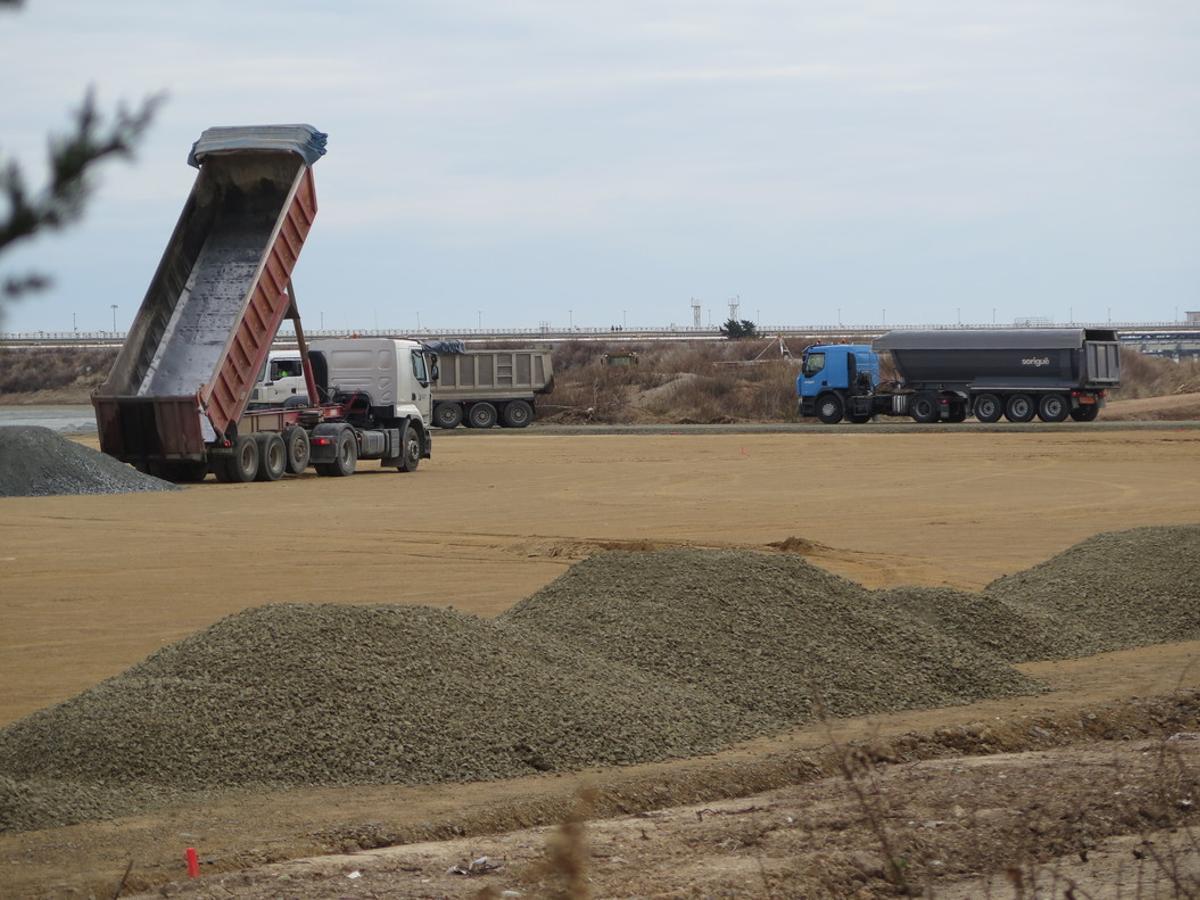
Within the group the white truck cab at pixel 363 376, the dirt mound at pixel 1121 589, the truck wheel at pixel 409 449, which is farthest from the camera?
the truck wheel at pixel 409 449

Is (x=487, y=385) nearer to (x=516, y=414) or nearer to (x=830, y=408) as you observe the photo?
(x=516, y=414)

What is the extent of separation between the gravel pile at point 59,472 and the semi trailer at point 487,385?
24310 millimetres

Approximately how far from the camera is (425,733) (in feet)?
28.1

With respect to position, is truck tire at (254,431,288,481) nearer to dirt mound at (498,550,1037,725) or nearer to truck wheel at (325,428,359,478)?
truck wheel at (325,428,359,478)

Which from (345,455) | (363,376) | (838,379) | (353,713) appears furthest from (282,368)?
(353,713)

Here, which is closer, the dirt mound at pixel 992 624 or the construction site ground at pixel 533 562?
the construction site ground at pixel 533 562

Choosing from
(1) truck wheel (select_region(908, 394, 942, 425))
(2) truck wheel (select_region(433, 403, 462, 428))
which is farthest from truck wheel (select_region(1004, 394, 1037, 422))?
(2) truck wheel (select_region(433, 403, 462, 428))

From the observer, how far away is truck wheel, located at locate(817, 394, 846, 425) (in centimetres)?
5212

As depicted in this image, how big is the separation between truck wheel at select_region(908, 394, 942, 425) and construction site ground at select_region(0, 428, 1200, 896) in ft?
31.4

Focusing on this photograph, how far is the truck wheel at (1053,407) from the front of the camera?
49312 mm

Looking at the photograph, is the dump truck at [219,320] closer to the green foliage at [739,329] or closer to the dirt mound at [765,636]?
the dirt mound at [765,636]

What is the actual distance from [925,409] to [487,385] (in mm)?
13781

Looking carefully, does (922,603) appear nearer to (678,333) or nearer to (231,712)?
(231,712)

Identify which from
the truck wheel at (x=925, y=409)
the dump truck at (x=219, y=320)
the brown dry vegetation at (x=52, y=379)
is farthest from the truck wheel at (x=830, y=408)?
the brown dry vegetation at (x=52, y=379)
